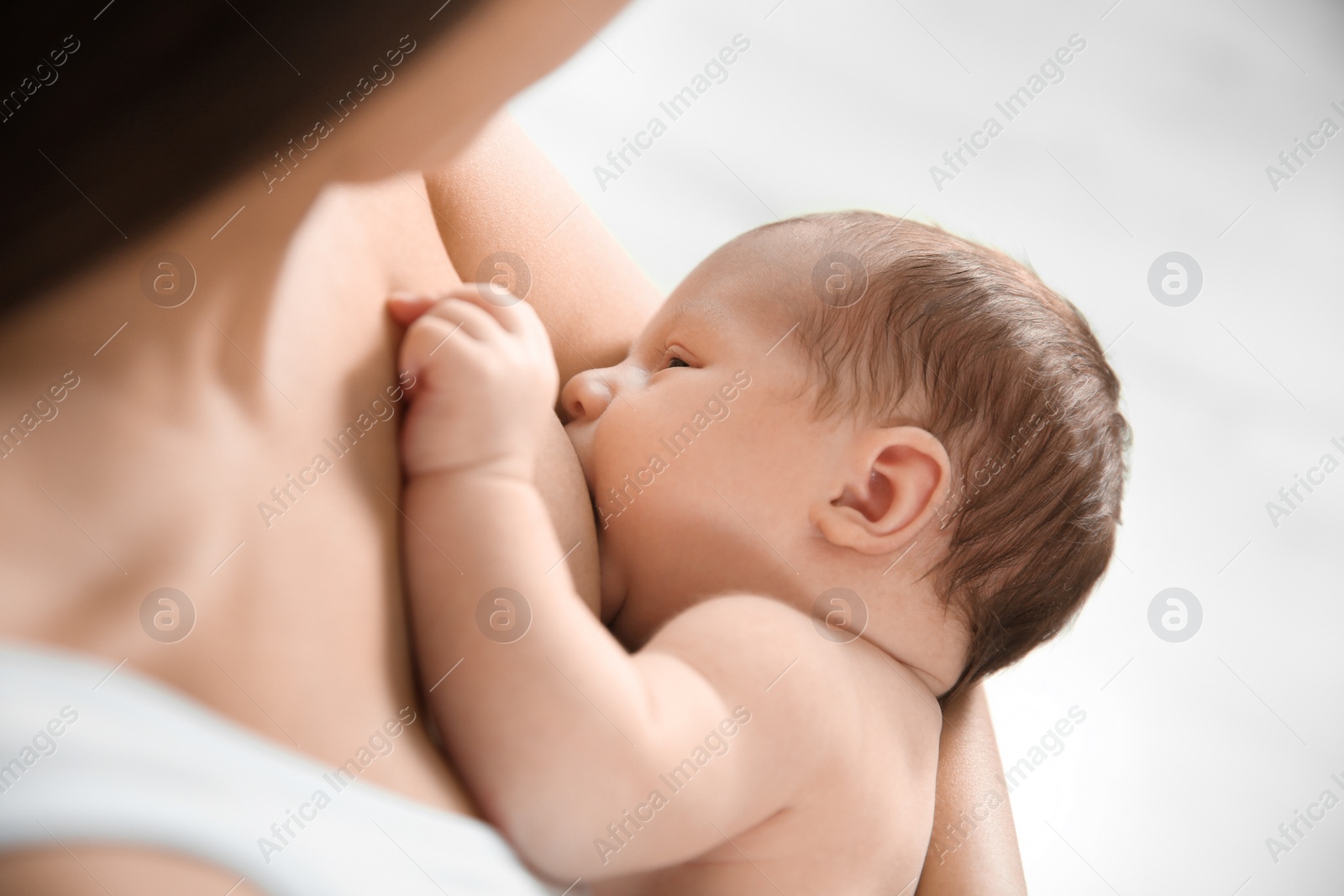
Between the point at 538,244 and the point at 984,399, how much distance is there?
1.31ft

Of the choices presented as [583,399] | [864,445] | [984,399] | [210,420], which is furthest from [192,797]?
[984,399]

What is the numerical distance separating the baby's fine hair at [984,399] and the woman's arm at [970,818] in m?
0.08

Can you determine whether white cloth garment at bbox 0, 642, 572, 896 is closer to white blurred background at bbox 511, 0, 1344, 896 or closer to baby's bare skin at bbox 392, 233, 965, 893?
baby's bare skin at bbox 392, 233, 965, 893

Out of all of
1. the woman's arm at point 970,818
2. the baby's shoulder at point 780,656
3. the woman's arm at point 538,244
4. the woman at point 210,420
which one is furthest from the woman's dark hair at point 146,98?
the woman's arm at point 970,818

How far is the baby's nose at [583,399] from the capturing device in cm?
77

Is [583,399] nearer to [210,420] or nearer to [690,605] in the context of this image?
[690,605]

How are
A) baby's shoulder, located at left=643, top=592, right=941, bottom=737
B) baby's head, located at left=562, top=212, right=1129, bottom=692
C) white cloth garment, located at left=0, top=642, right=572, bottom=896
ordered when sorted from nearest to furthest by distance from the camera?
white cloth garment, located at left=0, top=642, right=572, bottom=896 → baby's shoulder, located at left=643, top=592, right=941, bottom=737 → baby's head, located at left=562, top=212, right=1129, bottom=692

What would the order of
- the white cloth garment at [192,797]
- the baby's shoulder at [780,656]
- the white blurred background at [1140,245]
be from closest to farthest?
the white cloth garment at [192,797] → the baby's shoulder at [780,656] → the white blurred background at [1140,245]

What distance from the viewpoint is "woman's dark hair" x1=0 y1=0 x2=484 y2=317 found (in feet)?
1.43

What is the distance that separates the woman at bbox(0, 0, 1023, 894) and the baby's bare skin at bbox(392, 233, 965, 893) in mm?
40

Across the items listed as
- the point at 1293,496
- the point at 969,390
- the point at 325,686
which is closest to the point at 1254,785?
the point at 1293,496

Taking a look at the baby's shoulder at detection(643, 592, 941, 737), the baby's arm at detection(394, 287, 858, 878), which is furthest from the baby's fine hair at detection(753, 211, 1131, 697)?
the baby's arm at detection(394, 287, 858, 878)

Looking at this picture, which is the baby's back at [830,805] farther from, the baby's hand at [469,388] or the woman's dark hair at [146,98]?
the woman's dark hair at [146,98]

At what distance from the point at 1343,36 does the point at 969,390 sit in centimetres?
216
